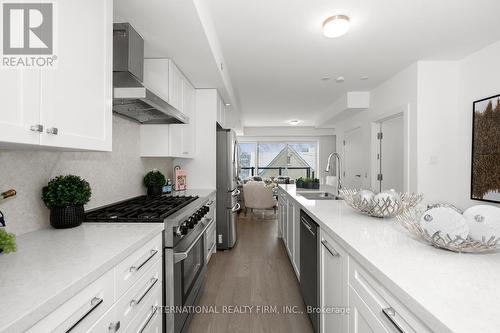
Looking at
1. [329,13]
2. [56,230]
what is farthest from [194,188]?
[329,13]

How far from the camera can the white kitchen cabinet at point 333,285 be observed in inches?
42.8

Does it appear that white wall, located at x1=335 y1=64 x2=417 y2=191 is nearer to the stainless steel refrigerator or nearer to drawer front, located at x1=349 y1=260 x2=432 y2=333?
the stainless steel refrigerator

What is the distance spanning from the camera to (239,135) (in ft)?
26.6

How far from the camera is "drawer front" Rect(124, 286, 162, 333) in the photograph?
42.0 inches

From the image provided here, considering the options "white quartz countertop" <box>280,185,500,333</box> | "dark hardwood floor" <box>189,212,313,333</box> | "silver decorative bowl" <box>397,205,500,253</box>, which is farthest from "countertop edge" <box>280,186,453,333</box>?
"dark hardwood floor" <box>189,212,313,333</box>

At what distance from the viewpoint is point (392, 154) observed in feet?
13.1

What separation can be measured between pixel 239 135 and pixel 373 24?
610cm

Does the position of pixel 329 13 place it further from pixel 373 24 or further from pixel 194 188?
pixel 194 188

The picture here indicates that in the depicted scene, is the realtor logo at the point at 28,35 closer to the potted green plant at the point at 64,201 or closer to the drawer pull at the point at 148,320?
the potted green plant at the point at 64,201

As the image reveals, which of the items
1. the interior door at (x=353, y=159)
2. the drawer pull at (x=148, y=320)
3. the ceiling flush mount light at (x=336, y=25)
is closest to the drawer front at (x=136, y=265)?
the drawer pull at (x=148, y=320)

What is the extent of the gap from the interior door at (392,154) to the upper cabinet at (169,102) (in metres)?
3.19

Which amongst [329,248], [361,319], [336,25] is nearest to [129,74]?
[329,248]

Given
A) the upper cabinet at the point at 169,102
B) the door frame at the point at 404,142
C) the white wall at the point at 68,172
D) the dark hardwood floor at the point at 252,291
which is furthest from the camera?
the door frame at the point at 404,142

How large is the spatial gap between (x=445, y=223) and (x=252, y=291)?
1.85 metres
